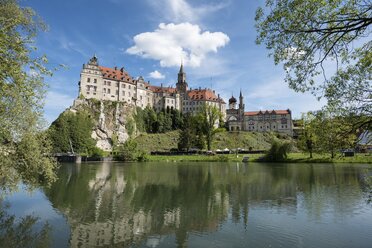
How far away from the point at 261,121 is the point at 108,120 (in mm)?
72470

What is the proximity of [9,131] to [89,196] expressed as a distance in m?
8.87

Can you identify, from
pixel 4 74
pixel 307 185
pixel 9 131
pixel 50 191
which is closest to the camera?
pixel 4 74

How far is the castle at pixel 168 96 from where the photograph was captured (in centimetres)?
9619

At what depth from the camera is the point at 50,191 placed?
23047 millimetres

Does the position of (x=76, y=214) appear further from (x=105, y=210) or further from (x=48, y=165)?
(x=48, y=165)

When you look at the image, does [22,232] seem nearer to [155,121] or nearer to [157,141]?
[157,141]

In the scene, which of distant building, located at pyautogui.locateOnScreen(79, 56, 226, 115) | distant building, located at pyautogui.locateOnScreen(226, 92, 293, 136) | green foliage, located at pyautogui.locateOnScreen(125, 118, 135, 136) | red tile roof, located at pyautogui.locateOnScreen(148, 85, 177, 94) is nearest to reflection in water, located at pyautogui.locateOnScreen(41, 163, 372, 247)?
green foliage, located at pyautogui.locateOnScreen(125, 118, 135, 136)

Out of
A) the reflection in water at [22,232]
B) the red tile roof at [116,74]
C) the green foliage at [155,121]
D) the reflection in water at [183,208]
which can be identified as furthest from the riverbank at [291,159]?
the reflection in water at [22,232]

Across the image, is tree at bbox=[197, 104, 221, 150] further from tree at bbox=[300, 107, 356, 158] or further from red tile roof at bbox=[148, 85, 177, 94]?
tree at bbox=[300, 107, 356, 158]

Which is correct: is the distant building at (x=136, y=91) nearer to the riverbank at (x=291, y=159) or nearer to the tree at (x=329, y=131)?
the riverbank at (x=291, y=159)

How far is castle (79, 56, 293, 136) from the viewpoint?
96188mm

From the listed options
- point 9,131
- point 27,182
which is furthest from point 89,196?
point 9,131

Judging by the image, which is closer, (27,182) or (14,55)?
(14,55)

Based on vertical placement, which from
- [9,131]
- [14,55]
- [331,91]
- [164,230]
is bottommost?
[164,230]
